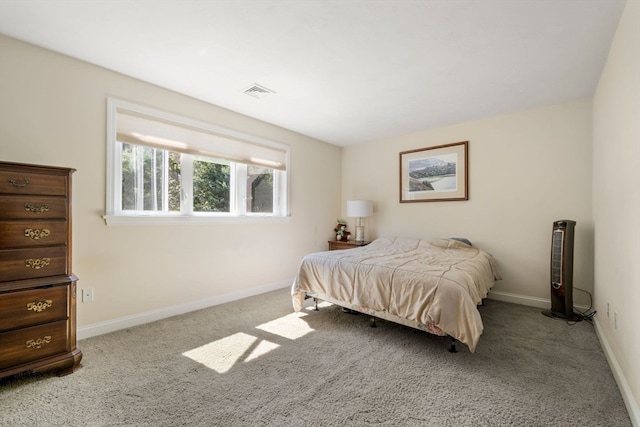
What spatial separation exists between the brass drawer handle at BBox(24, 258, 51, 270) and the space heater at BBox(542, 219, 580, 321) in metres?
4.39

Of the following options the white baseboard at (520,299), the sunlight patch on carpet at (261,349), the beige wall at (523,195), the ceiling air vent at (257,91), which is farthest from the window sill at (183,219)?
the white baseboard at (520,299)

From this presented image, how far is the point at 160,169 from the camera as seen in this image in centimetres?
295

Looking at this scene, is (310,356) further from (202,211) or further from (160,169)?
(160,169)

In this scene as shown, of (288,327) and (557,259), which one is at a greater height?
(557,259)

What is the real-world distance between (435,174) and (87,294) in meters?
4.26

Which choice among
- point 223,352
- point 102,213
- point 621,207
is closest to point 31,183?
point 102,213

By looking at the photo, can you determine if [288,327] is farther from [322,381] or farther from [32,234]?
[32,234]

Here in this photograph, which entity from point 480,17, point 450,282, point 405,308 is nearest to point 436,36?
point 480,17

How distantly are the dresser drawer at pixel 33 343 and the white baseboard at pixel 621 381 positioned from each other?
10.9 ft

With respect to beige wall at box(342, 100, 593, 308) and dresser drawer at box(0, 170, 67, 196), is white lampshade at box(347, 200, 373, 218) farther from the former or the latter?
dresser drawer at box(0, 170, 67, 196)

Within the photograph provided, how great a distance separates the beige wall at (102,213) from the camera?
2.17 meters

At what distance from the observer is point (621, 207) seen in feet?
5.95

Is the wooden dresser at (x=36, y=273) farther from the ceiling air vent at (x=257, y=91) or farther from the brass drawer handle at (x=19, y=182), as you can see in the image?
the ceiling air vent at (x=257, y=91)

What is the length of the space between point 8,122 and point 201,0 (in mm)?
1759
